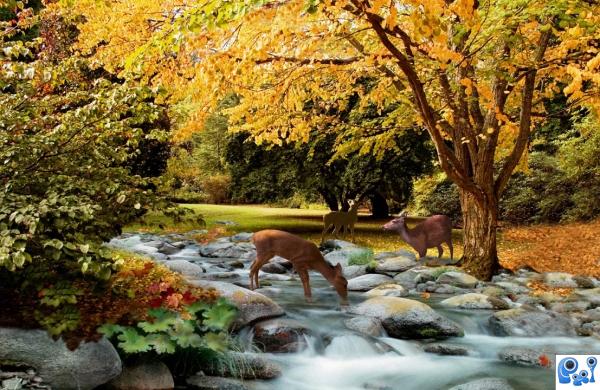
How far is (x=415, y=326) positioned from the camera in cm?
688

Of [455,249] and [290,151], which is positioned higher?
[290,151]

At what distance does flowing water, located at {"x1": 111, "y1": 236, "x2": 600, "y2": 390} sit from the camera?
18.5 ft

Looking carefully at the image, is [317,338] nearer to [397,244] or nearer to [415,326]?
[415,326]

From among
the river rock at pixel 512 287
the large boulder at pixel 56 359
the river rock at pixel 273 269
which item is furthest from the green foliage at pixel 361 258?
the large boulder at pixel 56 359

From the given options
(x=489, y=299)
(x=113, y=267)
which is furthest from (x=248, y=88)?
(x=113, y=267)

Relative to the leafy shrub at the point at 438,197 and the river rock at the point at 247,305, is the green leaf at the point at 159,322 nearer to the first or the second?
the river rock at the point at 247,305

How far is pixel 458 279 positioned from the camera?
33.3ft

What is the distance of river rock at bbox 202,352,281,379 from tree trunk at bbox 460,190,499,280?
646 cm

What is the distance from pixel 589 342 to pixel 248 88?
7.70 meters

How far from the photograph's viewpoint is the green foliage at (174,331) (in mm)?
4781

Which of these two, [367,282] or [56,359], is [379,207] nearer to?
[367,282]

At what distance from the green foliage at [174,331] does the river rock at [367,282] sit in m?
4.33

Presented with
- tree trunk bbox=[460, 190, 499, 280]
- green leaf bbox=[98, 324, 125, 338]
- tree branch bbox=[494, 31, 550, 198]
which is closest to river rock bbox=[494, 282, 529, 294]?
tree trunk bbox=[460, 190, 499, 280]

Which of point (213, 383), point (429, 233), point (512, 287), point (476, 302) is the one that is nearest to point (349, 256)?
point (429, 233)
